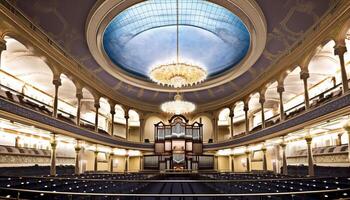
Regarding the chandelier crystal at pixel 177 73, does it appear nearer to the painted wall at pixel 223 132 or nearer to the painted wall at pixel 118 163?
the painted wall at pixel 118 163

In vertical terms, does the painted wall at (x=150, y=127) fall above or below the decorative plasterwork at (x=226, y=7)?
below

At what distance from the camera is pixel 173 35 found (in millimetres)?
16141

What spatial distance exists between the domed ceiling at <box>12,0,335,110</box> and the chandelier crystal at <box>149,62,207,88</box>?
3.02 m

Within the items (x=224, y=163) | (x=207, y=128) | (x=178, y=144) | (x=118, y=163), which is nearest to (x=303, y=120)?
(x=178, y=144)

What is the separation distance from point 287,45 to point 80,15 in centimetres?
1026

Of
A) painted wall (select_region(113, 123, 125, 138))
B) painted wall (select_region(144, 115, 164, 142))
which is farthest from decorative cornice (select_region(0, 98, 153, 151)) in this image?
painted wall (select_region(113, 123, 125, 138))

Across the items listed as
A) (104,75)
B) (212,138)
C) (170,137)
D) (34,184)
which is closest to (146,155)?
(170,137)

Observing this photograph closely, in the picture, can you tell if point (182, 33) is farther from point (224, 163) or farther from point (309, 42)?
point (224, 163)

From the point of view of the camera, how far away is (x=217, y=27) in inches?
599

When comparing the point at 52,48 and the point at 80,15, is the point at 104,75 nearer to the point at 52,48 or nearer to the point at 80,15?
Result: the point at 52,48

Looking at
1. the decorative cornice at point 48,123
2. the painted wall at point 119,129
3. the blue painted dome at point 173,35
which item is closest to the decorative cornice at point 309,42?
the blue painted dome at point 173,35

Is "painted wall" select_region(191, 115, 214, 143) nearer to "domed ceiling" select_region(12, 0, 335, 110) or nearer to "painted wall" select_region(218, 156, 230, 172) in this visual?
"painted wall" select_region(218, 156, 230, 172)

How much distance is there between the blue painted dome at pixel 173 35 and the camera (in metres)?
13.7

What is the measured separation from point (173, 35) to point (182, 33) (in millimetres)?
534
